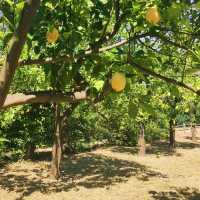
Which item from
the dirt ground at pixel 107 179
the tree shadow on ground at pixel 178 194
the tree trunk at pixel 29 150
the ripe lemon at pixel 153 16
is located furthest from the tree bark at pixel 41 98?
the tree trunk at pixel 29 150

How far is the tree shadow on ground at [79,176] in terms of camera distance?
45.2ft

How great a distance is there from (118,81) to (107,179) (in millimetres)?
12624

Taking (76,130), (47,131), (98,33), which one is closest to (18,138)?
(47,131)

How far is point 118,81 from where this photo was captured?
274 centimetres

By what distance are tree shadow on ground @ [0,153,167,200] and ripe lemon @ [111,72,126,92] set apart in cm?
1034

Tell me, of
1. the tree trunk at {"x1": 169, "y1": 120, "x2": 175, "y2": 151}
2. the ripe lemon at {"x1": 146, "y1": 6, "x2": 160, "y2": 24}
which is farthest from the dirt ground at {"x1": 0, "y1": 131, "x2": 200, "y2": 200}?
the ripe lemon at {"x1": 146, "y1": 6, "x2": 160, "y2": 24}

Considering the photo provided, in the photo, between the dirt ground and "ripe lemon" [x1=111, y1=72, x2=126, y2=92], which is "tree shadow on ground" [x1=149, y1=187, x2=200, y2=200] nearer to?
the dirt ground

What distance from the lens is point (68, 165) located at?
17.8 meters

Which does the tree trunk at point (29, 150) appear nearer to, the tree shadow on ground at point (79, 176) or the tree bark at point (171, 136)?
the tree shadow on ground at point (79, 176)

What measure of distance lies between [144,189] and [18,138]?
7320mm

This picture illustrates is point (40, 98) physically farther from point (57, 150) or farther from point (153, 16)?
point (57, 150)

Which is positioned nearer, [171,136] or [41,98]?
[41,98]

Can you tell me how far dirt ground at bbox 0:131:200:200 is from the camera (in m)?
12.9

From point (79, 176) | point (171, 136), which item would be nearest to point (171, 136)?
point (171, 136)
